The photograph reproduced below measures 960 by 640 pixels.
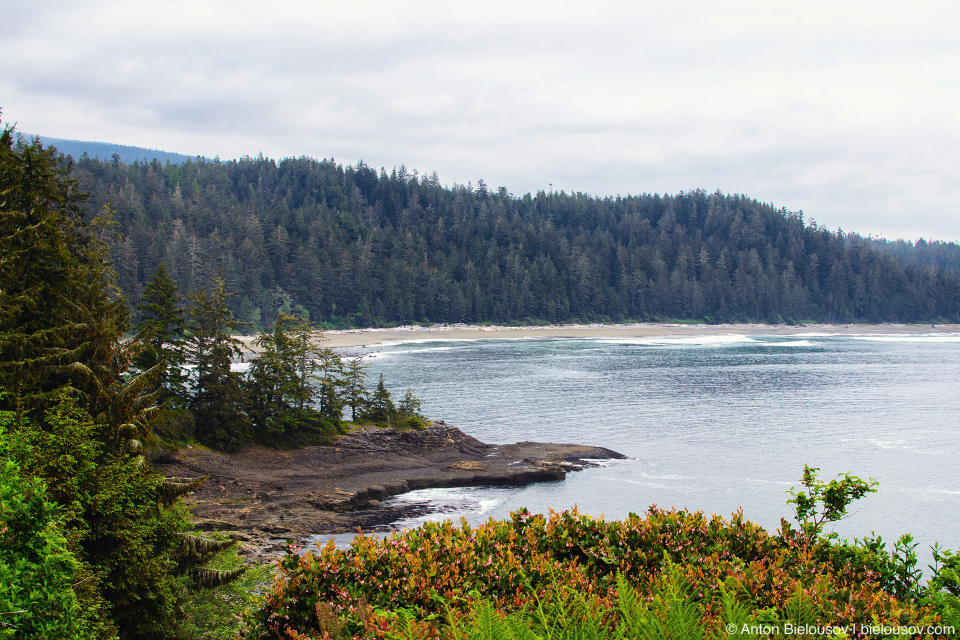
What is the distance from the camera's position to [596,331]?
484ft

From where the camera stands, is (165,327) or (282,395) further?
(282,395)

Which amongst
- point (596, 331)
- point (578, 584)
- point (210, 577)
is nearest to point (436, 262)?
point (596, 331)

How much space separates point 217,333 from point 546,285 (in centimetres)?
13360

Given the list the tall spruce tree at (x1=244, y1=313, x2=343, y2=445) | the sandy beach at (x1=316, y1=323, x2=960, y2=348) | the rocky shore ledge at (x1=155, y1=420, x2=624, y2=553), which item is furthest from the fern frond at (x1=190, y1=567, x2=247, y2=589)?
the sandy beach at (x1=316, y1=323, x2=960, y2=348)

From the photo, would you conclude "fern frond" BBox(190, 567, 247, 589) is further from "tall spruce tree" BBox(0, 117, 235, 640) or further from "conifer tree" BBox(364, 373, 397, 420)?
"conifer tree" BBox(364, 373, 397, 420)

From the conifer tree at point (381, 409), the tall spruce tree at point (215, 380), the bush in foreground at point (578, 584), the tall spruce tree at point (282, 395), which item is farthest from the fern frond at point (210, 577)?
the conifer tree at point (381, 409)

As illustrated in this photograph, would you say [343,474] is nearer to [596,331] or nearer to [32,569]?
[32,569]

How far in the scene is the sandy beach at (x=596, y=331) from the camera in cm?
12436

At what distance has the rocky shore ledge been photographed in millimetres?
23516

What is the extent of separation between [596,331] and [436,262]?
40.5 meters

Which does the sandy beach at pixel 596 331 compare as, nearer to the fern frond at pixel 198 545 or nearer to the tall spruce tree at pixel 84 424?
the tall spruce tree at pixel 84 424

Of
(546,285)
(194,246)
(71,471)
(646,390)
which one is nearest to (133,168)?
(194,246)

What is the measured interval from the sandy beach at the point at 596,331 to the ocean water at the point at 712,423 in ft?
98.8

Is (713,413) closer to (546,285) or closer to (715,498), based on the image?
(715,498)
